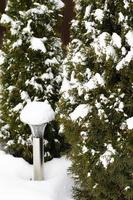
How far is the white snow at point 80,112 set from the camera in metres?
4.12

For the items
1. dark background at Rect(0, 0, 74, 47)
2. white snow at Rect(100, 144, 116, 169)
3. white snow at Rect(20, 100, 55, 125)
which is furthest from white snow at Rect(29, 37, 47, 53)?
dark background at Rect(0, 0, 74, 47)

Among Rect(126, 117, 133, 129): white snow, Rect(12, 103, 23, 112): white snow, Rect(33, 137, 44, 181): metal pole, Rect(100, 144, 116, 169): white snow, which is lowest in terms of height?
Rect(100, 144, 116, 169): white snow

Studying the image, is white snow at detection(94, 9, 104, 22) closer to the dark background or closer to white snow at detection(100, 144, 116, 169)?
white snow at detection(100, 144, 116, 169)

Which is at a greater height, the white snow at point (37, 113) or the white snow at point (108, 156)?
the white snow at point (37, 113)

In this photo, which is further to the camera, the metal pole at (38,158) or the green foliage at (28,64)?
the green foliage at (28,64)

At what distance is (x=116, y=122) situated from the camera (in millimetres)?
4086

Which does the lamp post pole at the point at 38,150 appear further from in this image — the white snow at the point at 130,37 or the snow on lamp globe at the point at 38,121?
the white snow at the point at 130,37

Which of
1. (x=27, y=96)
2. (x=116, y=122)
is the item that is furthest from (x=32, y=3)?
(x=116, y=122)

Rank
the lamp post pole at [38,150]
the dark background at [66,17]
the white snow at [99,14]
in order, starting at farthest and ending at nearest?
the dark background at [66,17] < the lamp post pole at [38,150] < the white snow at [99,14]

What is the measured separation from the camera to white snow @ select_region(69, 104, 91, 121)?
162 inches

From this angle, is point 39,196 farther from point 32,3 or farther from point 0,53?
point 32,3

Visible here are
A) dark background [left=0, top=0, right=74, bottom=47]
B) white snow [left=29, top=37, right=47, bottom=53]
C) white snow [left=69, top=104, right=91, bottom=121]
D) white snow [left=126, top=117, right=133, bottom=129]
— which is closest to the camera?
white snow [left=126, top=117, right=133, bottom=129]

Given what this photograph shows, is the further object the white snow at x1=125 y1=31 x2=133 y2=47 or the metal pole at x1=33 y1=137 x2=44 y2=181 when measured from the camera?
the metal pole at x1=33 y1=137 x2=44 y2=181

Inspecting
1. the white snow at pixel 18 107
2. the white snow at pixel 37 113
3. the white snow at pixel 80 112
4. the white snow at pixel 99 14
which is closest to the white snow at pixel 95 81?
the white snow at pixel 80 112
